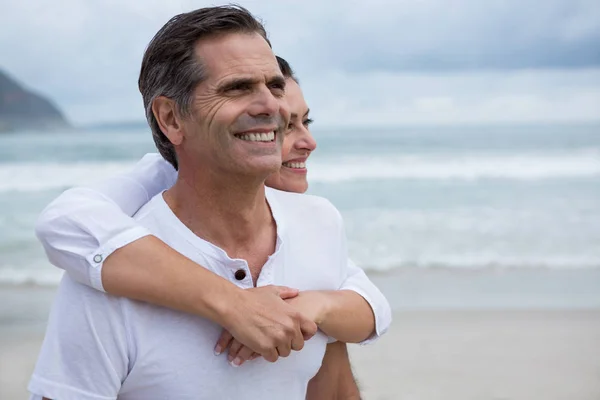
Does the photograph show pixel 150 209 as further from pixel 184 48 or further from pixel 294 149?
pixel 294 149

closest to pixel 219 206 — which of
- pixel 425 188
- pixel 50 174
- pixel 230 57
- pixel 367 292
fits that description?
pixel 230 57

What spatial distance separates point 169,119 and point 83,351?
56 cm

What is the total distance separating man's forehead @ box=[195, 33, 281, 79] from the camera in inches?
72.6

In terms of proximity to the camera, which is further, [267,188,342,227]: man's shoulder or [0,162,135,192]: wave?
[0,162,135,192]: wave

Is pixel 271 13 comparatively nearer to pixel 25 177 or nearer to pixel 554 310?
pixel 25 177

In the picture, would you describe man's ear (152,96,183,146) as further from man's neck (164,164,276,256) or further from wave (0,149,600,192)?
wave (0,149,600,192)

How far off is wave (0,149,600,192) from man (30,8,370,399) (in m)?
13.4

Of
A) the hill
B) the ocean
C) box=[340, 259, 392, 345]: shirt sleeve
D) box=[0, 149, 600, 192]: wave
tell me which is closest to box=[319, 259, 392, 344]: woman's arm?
box=[340, 259, 392, 345]: shirt sleeve

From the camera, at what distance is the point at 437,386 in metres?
5.45

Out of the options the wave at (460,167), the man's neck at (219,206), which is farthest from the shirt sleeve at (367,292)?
the wave at (460,167)

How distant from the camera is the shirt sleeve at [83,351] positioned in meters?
1.71

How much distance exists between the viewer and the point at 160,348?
5.80 feet

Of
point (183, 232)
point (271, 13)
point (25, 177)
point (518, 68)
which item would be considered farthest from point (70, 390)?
point (518, 68)

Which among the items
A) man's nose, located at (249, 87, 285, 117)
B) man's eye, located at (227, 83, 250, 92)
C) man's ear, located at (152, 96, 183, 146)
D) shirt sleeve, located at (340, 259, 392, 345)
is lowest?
shirt sleeve, located at (340, 259, 392, 345)
